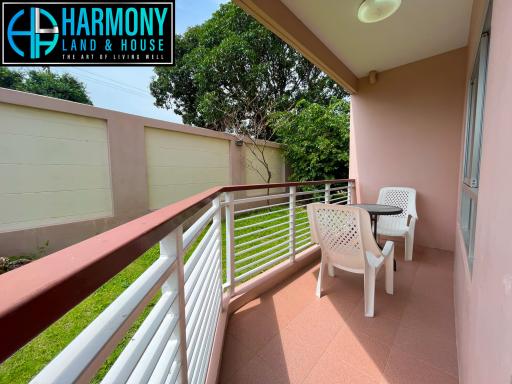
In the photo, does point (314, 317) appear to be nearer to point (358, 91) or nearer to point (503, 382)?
point (503, 382)

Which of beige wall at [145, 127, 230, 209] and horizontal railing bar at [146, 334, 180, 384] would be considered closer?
horizontal railing bar at [146, 334, 180, 384]

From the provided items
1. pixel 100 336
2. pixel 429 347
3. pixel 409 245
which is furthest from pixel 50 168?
pixel 409 245

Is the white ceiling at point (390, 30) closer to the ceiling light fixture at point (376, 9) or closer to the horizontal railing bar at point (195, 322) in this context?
the ceiling light fixture at point (376, 9)

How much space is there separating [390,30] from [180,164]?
4.03 meters

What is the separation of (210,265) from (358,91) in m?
3.78

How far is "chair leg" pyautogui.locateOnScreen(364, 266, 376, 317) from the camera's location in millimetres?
1896

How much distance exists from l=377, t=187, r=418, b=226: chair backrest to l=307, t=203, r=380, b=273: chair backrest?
1.64 m

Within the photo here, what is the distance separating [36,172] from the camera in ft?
10.6

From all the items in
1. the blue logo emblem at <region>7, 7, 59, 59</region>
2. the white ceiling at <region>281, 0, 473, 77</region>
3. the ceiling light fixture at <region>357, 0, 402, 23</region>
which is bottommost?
the ceiling light fixture at <region>357, 0, 402, 23</region>

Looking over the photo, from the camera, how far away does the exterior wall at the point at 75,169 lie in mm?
3070

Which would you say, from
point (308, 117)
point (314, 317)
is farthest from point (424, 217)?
point (308, 117)

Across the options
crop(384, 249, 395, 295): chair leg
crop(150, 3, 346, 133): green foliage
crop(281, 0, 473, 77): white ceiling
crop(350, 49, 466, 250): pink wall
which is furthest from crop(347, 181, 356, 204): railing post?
crop(150, 3, 346, 133): green foliage

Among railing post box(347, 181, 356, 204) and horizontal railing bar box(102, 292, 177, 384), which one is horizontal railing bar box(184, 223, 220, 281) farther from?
railing post box(347, 181, 356, 204)

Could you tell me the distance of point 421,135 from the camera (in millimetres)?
3473
